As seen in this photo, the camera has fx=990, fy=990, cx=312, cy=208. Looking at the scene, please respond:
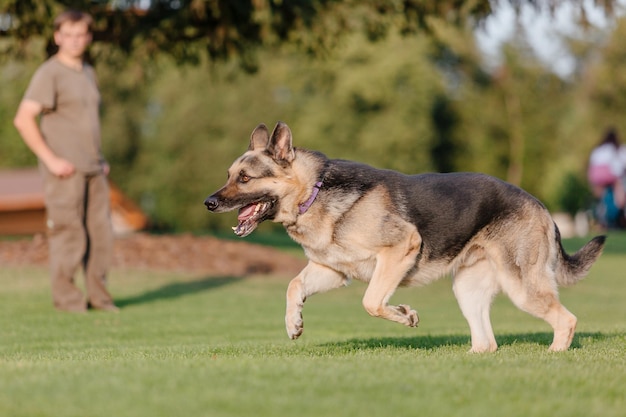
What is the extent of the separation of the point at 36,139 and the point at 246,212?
494 centimetres

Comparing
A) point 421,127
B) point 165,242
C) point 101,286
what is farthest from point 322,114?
→ point 101,286

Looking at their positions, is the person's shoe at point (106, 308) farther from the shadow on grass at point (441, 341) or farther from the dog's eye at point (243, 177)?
the dog's eye at point (243, 177)

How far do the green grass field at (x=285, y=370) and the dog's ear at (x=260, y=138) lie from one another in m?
1.79

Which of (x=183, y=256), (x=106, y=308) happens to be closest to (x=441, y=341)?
(x=106, y=308)

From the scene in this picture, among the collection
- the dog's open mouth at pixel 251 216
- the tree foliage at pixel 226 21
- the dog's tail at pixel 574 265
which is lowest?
the dog's tail at pixel 574 265

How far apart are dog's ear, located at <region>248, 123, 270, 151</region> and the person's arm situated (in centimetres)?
458

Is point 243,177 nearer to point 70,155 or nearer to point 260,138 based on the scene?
point 260,138

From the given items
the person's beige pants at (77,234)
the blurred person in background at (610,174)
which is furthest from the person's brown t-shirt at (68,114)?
the blurred person in background at (610,174)

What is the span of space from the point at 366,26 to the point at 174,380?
16.6 metres

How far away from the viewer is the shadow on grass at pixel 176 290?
15882 mm

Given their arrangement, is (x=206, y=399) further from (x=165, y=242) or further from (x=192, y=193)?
(x=192, y=193)

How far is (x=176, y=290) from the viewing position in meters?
17.8

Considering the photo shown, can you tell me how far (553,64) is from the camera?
224 ft

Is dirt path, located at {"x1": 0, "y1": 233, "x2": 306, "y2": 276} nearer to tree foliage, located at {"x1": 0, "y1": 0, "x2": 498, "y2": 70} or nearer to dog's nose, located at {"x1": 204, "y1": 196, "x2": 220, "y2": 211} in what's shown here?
tree foliage, located at {"x1": 0, "y1": 0, "x2": 498, "y2": 70}
